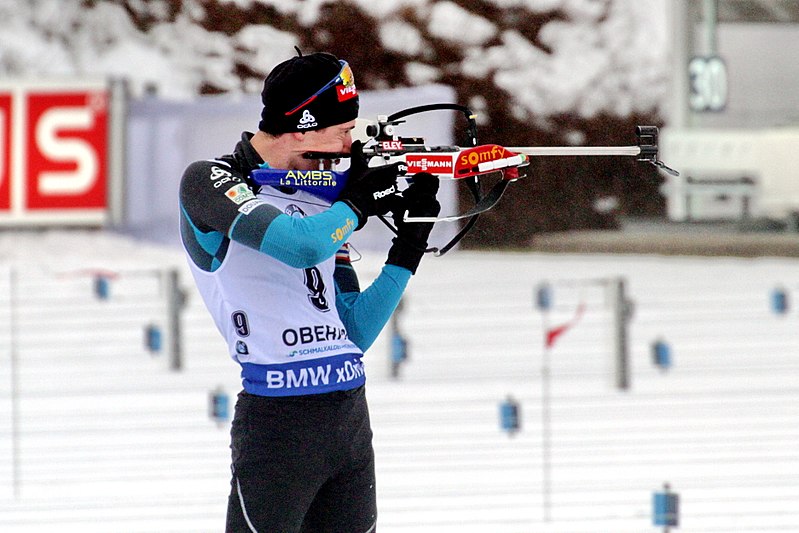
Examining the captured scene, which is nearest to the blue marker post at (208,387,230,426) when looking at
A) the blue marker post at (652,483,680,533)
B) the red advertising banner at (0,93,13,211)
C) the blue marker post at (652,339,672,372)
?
the blue marker post at (652,483,680,533)

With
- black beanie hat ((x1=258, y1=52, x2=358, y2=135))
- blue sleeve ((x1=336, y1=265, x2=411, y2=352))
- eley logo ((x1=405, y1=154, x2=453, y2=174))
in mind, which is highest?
black beanie hat ((x1=258, y1=52, x2=358, y2=135))

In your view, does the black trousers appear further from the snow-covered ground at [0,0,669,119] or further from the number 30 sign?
the number 30 sign

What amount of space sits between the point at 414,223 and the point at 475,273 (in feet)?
22.7

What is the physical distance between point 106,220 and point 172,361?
351cm

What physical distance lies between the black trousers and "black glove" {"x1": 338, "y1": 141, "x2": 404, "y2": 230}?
258 millimetres

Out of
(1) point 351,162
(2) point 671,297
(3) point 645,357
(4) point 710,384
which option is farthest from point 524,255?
(1) point 351,162

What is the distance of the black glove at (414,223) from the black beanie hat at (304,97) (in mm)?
139

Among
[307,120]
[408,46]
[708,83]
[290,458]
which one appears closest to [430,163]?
[307,120]

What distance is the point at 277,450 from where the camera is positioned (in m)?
1.70

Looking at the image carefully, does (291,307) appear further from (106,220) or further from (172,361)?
(106,220)

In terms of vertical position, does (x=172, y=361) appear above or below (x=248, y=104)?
below

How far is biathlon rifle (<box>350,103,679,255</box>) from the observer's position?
179 cm

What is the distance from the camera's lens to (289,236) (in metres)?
1.61

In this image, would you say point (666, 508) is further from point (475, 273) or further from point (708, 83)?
→ point (708, 83)
